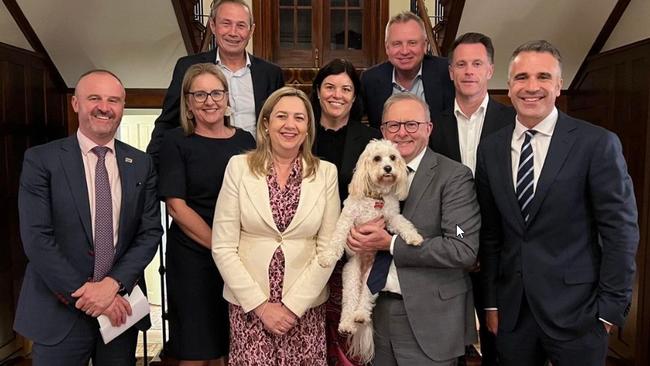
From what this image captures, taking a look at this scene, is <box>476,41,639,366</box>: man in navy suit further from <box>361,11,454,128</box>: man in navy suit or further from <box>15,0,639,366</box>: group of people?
<box>361,11,454,128</box>: man in navy suit

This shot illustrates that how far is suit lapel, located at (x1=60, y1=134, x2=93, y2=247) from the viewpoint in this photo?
2180 mm

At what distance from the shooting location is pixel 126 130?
6.90 meters

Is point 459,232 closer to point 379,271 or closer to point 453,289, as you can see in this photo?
point 453,289

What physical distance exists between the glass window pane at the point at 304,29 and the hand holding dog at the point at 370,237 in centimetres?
525

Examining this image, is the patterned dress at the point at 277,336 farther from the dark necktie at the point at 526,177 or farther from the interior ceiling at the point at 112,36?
the interior ceiling at the point at 112,36

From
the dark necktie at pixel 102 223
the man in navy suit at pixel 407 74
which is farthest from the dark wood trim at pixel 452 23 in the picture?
the dark necktie at pixel 102 223

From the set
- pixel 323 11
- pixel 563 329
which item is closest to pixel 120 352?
pixel 563 329

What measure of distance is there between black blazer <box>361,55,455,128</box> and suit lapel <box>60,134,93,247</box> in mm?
1444

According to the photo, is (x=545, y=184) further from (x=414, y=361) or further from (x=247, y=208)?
(x=247, y=208)

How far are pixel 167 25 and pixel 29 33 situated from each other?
118cm

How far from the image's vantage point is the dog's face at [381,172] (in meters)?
1.99

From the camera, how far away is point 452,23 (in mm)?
5008

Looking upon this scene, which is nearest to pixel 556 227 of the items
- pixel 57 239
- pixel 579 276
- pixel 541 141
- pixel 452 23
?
pixel 579 276

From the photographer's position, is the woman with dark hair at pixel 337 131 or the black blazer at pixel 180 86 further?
the black blazer at pixel 180 86
